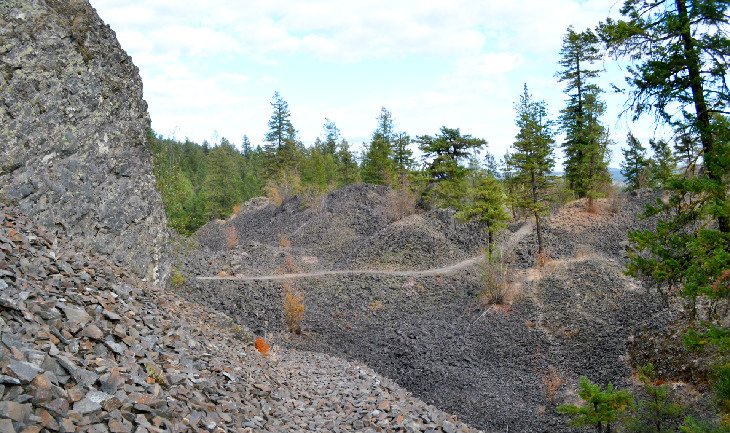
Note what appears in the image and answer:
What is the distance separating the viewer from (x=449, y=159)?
30219 millimetres

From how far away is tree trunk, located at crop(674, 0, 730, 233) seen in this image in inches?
317

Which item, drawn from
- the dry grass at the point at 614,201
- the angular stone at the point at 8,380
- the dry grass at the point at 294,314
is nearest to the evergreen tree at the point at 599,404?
the angular stone at the point at 8,380

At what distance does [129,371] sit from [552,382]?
12.7 metres

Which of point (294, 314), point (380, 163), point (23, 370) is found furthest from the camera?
point (380, 163)

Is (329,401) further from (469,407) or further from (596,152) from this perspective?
(596,152)

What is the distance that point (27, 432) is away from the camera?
173 inches

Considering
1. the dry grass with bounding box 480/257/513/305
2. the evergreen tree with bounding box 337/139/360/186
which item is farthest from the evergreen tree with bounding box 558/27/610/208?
the evergreen tree with bounding box 337/139/360/186

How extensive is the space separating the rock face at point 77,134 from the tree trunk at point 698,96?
1262 cm

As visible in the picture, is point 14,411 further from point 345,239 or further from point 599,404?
point 345,239

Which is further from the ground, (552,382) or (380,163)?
(380,163)

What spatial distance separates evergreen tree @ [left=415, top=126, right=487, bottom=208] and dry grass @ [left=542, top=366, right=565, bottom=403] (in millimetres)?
16324

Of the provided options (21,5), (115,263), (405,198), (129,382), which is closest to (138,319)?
(129,382)

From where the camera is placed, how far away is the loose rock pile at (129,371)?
5125mm

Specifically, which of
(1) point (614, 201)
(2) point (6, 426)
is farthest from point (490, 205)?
(2) point (6, 426)
